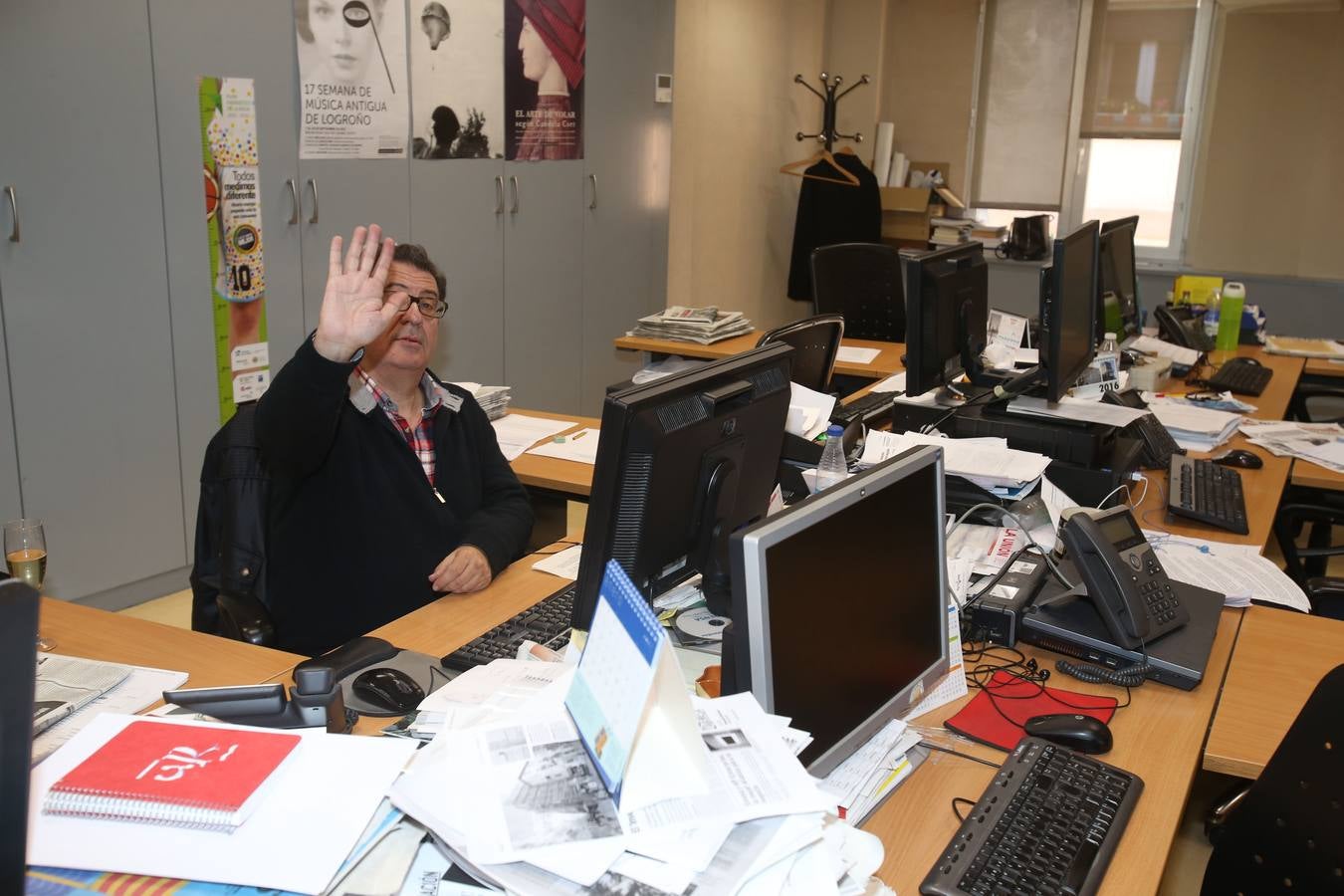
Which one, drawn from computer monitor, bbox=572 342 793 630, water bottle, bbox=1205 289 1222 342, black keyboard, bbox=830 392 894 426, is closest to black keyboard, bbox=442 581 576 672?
computer monitor, bbox=572 342 793 630

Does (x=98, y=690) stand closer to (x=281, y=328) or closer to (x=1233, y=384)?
(x=281, y=328)

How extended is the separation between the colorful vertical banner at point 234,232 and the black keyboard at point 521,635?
83.3 inches

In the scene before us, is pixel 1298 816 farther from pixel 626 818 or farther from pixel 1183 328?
pixel 1183 328

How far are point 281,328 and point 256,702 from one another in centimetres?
263

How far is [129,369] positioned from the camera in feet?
11.0

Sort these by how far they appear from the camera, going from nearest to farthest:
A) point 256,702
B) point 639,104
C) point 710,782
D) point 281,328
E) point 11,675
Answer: point 11,675 < point 710,782 < point 256,702 < point 281,328 < point 639,104

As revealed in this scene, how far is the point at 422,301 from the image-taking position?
2307 millimetres

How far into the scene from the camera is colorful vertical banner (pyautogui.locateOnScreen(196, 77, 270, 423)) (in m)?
3.47

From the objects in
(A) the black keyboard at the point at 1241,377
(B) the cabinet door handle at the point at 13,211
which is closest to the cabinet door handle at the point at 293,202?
(B) the cabinet door handle at the point at 13,211

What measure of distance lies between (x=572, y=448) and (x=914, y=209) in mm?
4370

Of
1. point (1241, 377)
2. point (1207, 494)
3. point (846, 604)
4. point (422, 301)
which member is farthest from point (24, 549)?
point (1241, 377)

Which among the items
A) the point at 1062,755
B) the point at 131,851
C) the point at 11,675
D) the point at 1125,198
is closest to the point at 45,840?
the point at 131,851

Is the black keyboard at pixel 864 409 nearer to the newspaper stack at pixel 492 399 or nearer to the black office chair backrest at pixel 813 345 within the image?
the black office chair backrest at pixel 813 345

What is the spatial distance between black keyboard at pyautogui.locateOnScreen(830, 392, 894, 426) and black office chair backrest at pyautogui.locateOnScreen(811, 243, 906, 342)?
54.0 inches
